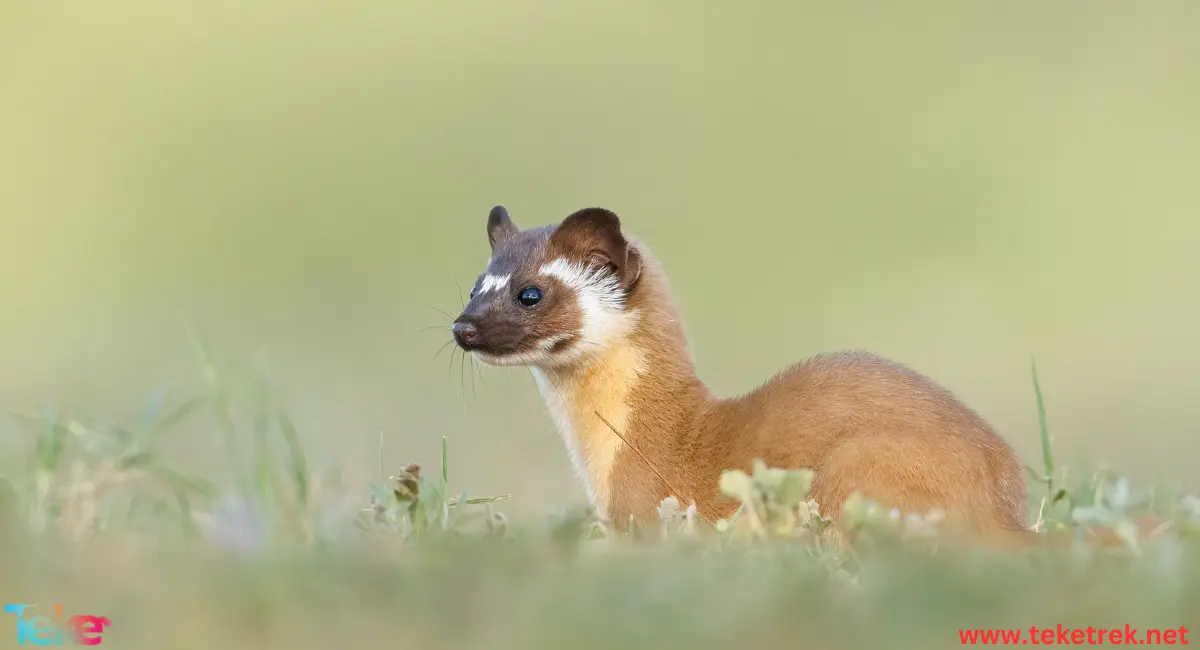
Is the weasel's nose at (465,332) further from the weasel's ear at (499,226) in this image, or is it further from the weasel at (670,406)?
the weasel's ear at (499,226)

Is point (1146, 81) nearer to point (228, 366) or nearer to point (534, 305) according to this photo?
point (534, 305)

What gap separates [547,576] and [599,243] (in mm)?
3593

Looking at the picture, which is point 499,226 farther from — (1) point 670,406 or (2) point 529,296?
(1) point 670,406

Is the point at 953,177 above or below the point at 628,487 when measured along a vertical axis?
above

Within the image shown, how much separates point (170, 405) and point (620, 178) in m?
20.8

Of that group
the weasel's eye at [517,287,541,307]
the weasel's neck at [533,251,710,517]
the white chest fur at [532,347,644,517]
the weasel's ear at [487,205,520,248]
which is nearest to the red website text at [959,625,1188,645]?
the weasel's neck at [533,251,710,517]

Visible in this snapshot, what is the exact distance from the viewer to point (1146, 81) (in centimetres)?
2588

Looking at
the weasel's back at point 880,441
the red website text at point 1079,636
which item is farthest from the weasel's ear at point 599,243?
the red website text at point 1079,636

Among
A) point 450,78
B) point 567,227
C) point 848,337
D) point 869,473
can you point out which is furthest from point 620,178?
point 869,473

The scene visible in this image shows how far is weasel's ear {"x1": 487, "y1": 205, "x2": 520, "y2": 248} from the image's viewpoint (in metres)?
7.80

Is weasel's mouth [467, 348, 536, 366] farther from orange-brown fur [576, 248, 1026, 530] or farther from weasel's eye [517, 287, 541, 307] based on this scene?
orange-brown fur [576, 248, 1026, 530]

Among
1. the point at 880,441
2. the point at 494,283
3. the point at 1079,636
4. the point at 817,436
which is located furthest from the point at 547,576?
the point at 494,283

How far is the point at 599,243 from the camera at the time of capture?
7141 mm

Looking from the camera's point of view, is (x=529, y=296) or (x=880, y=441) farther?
(x=529, y=296)
